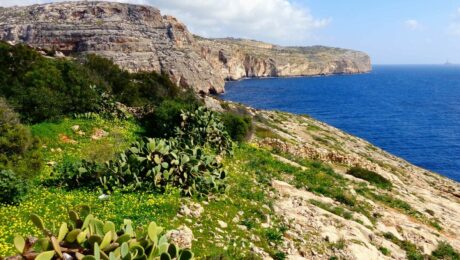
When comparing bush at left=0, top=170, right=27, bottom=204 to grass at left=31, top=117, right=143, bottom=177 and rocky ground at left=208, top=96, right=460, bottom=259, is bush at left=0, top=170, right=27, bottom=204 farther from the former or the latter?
rocky ground at left=208, top=96, right=460, bottom=259

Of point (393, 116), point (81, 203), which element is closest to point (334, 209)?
point (81, 203)

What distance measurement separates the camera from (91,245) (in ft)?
25.1

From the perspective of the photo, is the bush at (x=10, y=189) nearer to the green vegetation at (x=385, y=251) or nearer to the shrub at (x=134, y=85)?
the green vegetation at (x=385, y=251)

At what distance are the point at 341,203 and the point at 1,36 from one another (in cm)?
12755

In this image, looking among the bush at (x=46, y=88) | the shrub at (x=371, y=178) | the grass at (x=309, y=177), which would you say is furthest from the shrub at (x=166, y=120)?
the shrub at (x=371, y=178)

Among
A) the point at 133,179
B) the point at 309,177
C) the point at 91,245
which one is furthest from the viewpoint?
the point at 309,177

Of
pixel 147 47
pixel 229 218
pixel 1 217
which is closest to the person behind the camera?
pixel 1 217

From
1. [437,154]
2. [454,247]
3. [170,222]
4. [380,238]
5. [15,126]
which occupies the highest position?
[15,126]

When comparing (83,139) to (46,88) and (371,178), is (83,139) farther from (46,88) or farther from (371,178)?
(371,178)

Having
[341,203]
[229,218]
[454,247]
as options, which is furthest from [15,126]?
[454,247]

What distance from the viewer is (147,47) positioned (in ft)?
430

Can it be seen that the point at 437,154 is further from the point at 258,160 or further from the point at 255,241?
the point at 255,241

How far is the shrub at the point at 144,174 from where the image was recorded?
1662 centimetres

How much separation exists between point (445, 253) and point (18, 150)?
20.9m
